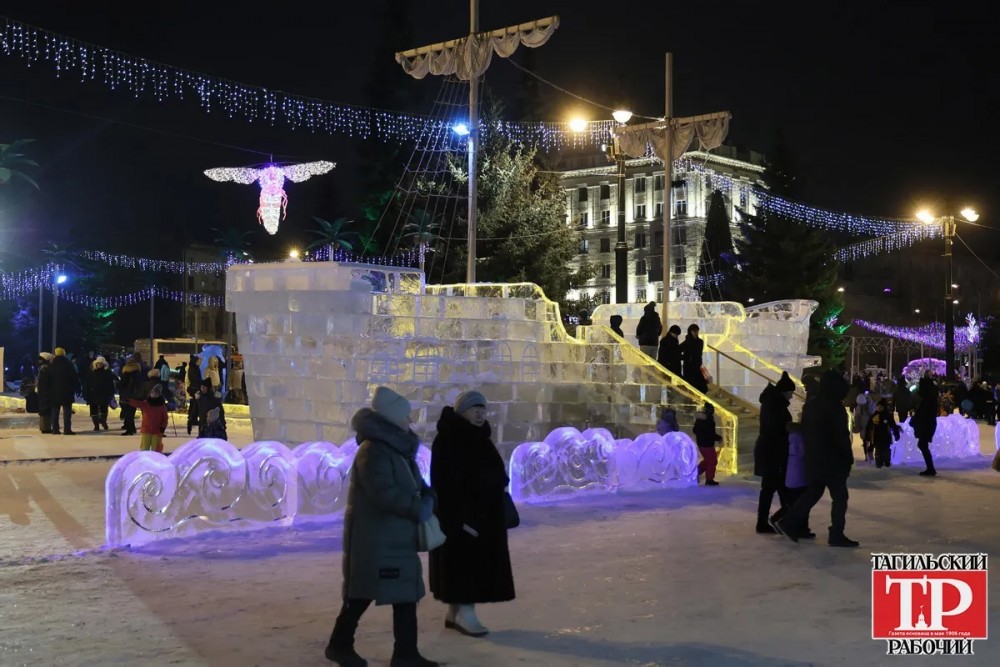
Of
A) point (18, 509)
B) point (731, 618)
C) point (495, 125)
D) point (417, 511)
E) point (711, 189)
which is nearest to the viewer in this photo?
point (417, 511)

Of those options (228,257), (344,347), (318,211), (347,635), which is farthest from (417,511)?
(228,257)

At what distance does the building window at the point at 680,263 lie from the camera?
78375 mm

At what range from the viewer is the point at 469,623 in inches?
252

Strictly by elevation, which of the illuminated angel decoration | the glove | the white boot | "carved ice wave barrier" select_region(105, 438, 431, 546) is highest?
the illuminated angel decoration

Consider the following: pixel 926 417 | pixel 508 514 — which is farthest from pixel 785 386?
pixel 926 417

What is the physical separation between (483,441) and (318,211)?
2473 inches

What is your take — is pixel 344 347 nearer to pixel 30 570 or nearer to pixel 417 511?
pixel 30 570

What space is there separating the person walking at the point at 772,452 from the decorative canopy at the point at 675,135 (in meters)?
14.1

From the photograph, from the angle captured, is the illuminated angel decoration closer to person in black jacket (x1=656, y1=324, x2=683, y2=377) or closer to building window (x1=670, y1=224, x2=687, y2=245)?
person in black jacket (x1=656, y1=324, x2=683, y2=377)

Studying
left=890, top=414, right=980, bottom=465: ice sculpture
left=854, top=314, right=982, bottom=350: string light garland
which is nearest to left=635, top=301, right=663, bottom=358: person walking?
left=890, top=414, right=980, bottom=465: ice sculpture

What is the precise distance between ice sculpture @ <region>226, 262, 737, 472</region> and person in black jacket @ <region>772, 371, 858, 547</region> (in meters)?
6.77

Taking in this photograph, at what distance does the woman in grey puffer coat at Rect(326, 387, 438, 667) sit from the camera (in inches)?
211

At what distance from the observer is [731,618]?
268 inches

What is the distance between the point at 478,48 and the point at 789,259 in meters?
34.4
